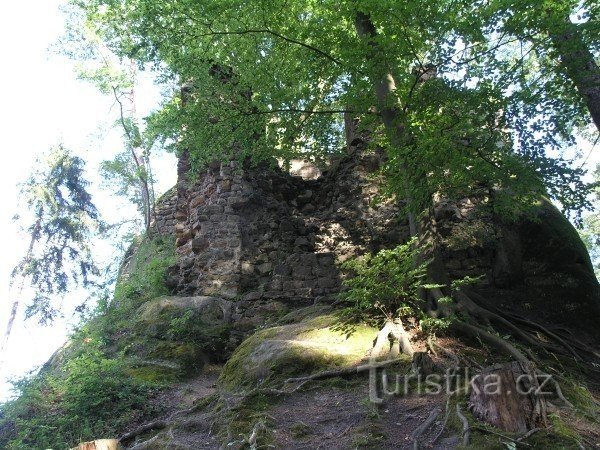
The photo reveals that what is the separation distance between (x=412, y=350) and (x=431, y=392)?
859 mm

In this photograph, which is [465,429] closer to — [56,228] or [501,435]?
[501,435]

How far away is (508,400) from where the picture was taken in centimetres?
331

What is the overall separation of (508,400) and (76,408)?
5077 mm

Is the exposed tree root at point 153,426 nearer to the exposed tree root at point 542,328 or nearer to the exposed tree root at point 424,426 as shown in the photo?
the exposed tree root at point 424,426

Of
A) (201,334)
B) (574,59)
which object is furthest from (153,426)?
(574,59)

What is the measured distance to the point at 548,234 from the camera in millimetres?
7570

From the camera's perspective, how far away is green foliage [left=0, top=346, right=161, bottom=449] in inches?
202

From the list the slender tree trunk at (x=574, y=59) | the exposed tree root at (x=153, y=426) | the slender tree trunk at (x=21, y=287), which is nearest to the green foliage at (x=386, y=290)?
the exposed tree root at (x=153, y=426)

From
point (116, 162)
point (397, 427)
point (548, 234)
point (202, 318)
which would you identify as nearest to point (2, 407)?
point (202, 318)

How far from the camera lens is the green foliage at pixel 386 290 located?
5.68 meters

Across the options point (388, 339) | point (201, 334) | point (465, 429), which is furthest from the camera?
point (201, 334)

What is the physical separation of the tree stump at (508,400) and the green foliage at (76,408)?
4065 mm

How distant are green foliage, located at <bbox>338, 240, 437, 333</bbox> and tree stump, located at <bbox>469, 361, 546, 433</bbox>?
2108 mm

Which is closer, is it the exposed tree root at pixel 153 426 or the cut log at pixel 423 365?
the cut log at pixel 423 365
